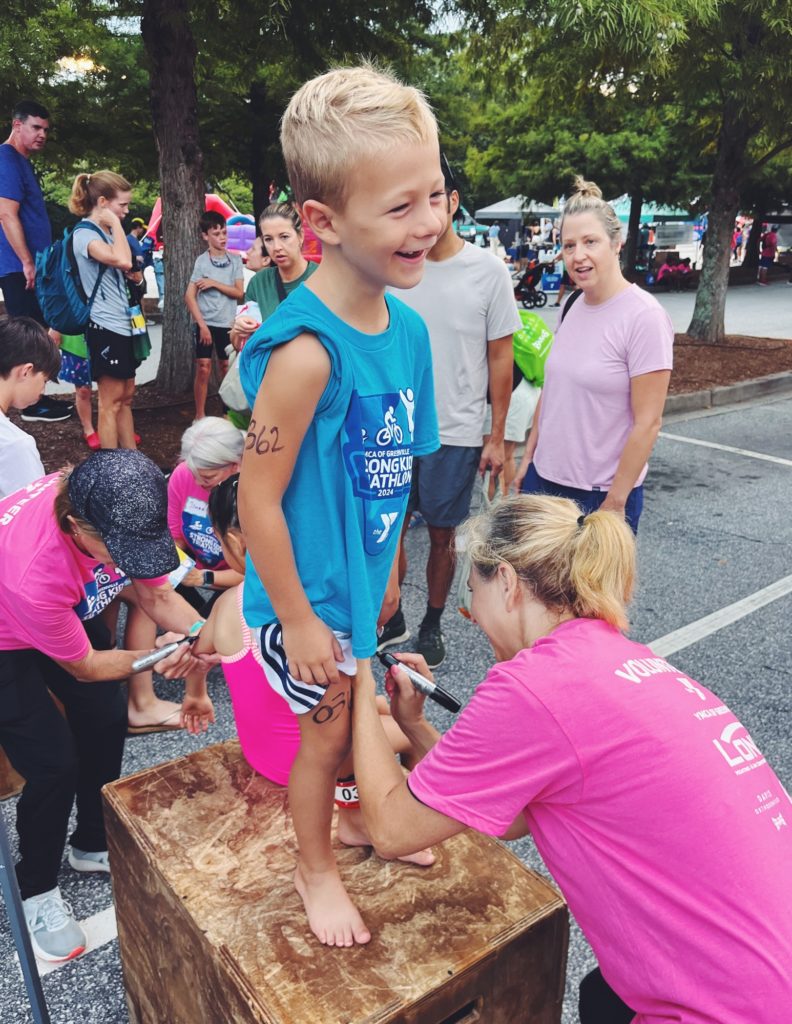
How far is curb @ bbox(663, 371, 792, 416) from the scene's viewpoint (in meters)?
8.82

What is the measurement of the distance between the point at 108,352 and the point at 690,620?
13.0 ft

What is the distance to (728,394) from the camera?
9.39 metres

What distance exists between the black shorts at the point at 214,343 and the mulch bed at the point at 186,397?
23.0 inches

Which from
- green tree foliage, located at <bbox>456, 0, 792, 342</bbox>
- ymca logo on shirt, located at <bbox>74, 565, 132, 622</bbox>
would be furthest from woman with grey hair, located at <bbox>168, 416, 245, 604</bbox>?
green tree foliage, located at <bbox>456, 0, 792, 342</bbox>

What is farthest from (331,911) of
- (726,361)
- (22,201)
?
(726,361)

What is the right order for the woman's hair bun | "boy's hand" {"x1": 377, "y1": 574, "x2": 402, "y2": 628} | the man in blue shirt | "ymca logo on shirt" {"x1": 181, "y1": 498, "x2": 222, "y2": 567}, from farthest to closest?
the man in blue shirt
"ymca logo on shirt" {"x1": 181, "y1": 498, "x2": 222, "y2": 567}
the woman's hair bun
"boy's hand" {"x1": 377, "y1": 574, "x2": 402, "y2": 628}

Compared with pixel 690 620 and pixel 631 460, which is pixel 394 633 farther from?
pixel 690 620

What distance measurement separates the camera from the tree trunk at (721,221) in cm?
1112

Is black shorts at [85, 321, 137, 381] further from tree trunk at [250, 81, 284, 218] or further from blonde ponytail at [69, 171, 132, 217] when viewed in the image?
tree trunk at [250, 81, 284, 218]

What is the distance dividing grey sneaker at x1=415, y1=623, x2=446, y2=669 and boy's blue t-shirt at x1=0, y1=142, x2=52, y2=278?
4.18 m

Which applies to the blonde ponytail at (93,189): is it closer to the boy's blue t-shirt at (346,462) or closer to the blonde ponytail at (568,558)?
the boy's blue t-shirt at (346,462)

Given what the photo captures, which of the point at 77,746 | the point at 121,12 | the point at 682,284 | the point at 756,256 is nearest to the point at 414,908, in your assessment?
the point at 77,746

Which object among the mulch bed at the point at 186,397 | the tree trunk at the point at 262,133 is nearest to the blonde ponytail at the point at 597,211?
the mulch bed at the point at 186,397

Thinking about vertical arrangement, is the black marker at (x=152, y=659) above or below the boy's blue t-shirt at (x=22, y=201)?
below
